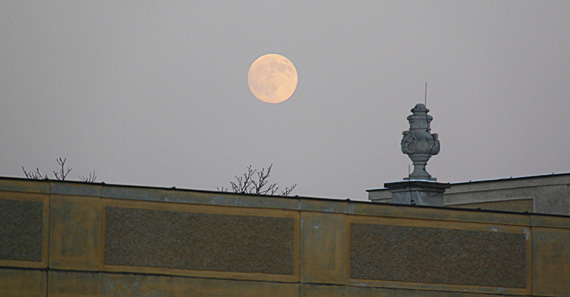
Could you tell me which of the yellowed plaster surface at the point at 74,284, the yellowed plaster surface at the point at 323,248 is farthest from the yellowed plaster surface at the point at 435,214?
the yellowed plaster surface at the point at 74,284

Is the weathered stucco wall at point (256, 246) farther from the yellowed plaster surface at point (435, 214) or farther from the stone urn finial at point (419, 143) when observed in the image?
the stone urn finial at point (419, 143)

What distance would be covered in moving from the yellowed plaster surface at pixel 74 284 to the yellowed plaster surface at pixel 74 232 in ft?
0.41

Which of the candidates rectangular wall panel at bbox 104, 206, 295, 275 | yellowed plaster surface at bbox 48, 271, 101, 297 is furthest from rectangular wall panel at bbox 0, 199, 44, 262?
rectangular wall panel at bbox 104, 206, 295, 275

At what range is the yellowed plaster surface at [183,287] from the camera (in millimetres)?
18938

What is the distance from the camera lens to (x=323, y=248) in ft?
65.6

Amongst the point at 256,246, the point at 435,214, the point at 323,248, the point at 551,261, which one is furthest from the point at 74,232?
the point at 551,261

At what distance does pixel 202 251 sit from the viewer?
1947 cm

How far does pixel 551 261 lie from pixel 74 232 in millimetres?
9482

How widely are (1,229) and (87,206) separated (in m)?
1.53

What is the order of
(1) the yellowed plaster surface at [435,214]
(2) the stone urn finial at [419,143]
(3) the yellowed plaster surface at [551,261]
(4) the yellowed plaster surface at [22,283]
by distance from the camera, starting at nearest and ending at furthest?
(4) the yellowed plaster surface at [22,283], (1) the yellowed plaster surface at [435,214], (3) the yellowed plaster surface at [551,261], (2) the stone urn finial at [419,143]

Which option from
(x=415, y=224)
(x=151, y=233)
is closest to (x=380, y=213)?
(x=415, y=224)

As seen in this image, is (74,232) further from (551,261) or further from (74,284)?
(551,261)

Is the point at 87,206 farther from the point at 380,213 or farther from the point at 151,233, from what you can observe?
the point at 380,213

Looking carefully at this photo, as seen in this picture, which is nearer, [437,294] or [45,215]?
[45,215]
